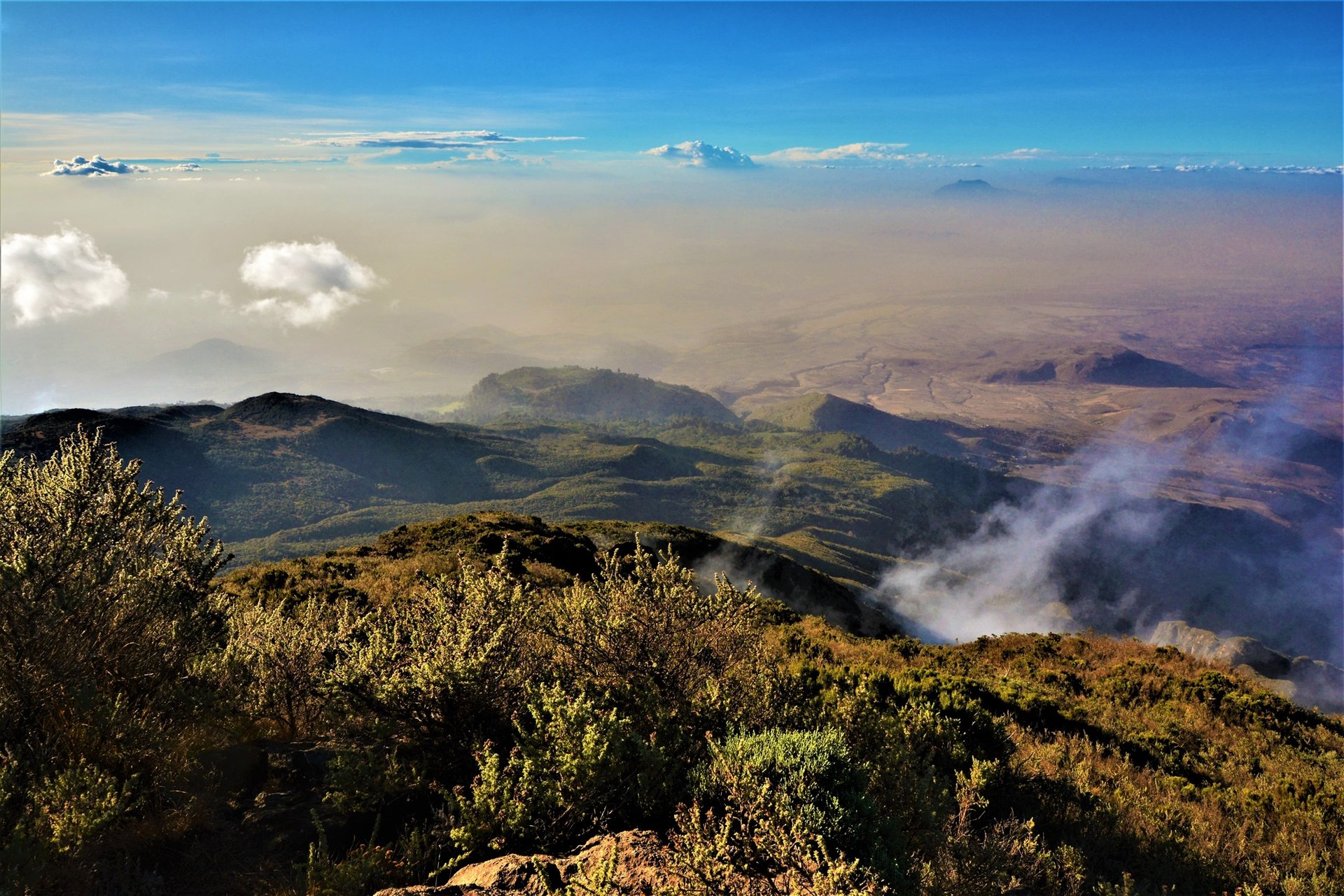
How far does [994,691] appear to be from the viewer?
36.4 feet

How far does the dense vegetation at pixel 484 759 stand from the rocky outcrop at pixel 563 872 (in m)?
0.16

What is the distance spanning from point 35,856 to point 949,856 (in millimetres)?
5877

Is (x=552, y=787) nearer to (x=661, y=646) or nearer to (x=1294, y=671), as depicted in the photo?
(x=661, y=646)

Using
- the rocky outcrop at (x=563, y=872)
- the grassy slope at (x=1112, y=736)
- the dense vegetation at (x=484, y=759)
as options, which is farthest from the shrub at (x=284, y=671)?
the rocky outcrop at (x=563, y=872)

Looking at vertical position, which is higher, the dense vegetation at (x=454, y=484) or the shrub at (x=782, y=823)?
the shrub at (x=782, y=823)

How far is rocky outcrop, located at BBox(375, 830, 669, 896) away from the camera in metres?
3.86

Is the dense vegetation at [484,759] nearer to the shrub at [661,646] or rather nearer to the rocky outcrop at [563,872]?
the shrub at [661,646]

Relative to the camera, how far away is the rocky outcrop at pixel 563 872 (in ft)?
12.7

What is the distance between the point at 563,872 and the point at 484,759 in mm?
1343

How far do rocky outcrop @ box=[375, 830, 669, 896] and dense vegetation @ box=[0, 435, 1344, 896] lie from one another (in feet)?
0.54

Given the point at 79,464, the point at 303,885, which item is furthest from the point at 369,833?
the point at 79,464

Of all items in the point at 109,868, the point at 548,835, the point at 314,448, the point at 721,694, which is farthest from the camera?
the point at 314,448

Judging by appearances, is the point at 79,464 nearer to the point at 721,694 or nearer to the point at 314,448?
the point at 721,694

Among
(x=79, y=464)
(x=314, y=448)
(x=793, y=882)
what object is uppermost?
(x=79, y=464)
